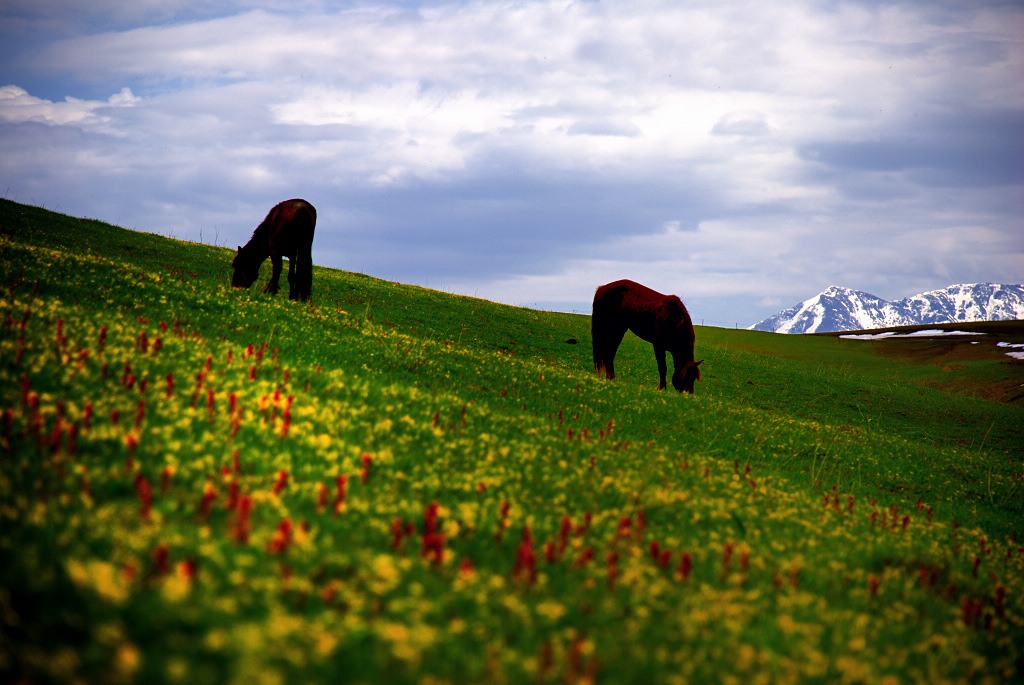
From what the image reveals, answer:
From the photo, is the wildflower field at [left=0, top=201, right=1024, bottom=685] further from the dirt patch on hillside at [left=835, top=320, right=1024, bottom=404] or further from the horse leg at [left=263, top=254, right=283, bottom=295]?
the dirt patch on hillside at [left=835, top=320, right=1024, bottom=404]

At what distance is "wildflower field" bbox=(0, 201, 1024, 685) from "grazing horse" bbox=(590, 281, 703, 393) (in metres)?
10.8

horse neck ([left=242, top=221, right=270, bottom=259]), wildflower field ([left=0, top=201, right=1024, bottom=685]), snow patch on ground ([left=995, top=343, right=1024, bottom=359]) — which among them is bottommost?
wildflower field ([left=0, top=201, right=1024, bottom=685])

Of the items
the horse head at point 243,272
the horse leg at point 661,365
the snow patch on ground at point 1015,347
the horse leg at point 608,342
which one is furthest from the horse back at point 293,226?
the snow patch on ground at point 1015,347

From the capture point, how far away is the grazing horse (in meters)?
29.1

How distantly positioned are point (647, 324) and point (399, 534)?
2438 centimetres

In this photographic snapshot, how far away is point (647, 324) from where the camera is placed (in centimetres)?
2997

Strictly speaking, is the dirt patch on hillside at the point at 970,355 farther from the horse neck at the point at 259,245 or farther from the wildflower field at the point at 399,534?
the horse neck at the point at 259,245

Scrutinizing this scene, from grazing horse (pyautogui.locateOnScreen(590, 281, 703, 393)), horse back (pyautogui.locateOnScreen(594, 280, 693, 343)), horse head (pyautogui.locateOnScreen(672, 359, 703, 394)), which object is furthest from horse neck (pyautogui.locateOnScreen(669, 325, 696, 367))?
horse head (pyautogui.locateOnScreen(672, 359, 703, 394))

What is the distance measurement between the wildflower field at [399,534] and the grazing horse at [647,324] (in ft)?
35.3

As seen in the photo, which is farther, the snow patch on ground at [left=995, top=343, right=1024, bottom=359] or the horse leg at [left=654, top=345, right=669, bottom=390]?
the snow patch on ground at [left=995, top=343, right=1024, bottom=359]

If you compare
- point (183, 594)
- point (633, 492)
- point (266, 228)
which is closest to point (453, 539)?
point (183, 594)

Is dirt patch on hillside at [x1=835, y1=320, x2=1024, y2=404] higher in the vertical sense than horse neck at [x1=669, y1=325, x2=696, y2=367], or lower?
higher

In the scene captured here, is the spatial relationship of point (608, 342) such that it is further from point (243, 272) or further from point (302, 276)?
point (243, 272)

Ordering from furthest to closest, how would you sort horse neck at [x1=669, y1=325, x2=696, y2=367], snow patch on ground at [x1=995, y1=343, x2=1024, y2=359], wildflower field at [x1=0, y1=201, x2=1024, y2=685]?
snow patch on ground at [x1=995, y1=343, x2=1024, y2=359] < horse neck at [x1=669, y1=325, x2=696, y2=367] < wildflower field at [x1=0, y1=201, x2=1024, y2=685]
